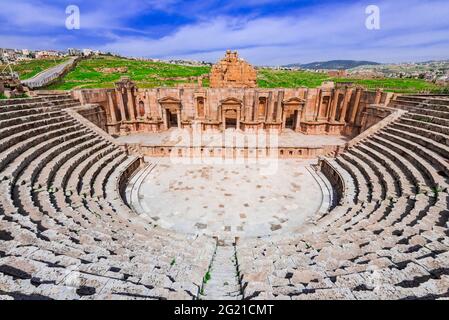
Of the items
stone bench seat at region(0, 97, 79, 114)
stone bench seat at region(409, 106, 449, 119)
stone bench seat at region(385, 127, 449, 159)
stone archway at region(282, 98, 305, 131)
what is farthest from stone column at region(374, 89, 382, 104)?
stone bench seat at region(0, 97, 79, 114)

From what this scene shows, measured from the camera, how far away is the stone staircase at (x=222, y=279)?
Result: 16.6 ft

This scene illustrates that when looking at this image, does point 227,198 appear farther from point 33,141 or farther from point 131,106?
point 131,106

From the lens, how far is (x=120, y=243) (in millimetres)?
7070

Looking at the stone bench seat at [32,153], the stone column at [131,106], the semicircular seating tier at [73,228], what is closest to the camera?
the semicircular seating tier at [73,228]

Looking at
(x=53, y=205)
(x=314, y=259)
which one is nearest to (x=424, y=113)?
(x=314, y=259)

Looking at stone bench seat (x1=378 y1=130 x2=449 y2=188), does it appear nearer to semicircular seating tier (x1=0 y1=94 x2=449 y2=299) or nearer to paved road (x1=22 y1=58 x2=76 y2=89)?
semicircular seating tier (x1=0 y1=94 x2=449 y2=299)

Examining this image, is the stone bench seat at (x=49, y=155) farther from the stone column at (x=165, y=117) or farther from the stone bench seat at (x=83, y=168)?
the stone column at (x=165, y=117)

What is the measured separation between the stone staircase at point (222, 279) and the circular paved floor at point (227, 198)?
2.25 meters

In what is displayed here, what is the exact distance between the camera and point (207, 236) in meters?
9.53

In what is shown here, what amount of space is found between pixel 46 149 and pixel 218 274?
12377 mm

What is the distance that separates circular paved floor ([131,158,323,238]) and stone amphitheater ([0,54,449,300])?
858 millimetres

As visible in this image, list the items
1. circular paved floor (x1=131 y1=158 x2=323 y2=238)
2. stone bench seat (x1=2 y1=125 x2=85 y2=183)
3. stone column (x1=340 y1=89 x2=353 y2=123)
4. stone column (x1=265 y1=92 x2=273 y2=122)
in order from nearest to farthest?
stone bench seat (x1=2 y1=125 x2=85 y2=183)
circular paved floor (x1=131 y1=158 x2=323 y2=238)
stone column (x1=340 y1=89 x2=353 y2=123)
stone column (x1=265 y1=92 x2=273 y2=122)

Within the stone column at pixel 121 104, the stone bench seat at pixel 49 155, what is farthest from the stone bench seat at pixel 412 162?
the stone column at pixel 121 104

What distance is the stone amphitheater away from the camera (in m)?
4.33
